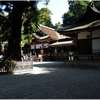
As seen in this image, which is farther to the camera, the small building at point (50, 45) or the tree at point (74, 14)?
the tree at point (74, 14)

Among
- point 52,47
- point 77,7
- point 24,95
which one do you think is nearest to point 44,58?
point 52,47

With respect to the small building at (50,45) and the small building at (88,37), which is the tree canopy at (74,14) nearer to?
the small building at (50,45)

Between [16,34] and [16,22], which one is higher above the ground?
[16,22]

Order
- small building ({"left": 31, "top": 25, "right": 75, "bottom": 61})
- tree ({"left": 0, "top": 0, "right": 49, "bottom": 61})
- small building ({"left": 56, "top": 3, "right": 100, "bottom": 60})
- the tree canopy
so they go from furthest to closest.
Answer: the tree canopy → small building ({"left": 31, "top": 25, "right": 75, "bottom": 61}) → small building ({"left": 56, "top": 3, "right": 100, "bottom": 60}) → tree ({"left": 0, "top": 0, "right": 49, "bottom": 61})

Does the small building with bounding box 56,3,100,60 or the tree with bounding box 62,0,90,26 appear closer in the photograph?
the small building with bounding box 56,3,100,60

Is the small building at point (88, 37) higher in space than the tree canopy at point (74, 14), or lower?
lower

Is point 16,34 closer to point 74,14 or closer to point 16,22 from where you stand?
point 16,22

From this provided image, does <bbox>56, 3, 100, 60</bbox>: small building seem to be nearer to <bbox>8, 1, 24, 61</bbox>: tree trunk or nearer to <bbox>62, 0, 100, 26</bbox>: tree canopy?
<bbox>8, 1, 24, 61</bbox>: tree trunk

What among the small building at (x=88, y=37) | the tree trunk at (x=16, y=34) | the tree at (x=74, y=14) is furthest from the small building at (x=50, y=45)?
the tree at (x=74, y=14)

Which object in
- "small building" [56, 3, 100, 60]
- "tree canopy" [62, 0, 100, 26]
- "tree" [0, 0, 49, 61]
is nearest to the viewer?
"tree" [0, 0, 49, 61]

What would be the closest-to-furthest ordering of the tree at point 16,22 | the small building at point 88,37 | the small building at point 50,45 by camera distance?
the tree at point 16,22 < the small building at point 88,37 < the small building at point 50,45

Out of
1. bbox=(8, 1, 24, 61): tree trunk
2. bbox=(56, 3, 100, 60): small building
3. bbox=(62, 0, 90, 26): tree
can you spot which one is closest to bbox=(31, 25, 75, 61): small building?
bbox=(56, 3, 100, 60): small building

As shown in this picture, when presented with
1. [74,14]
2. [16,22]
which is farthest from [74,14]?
[16,22]

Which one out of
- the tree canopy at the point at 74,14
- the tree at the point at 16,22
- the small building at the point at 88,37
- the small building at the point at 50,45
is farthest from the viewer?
the tree canopy at the point at 74,14
